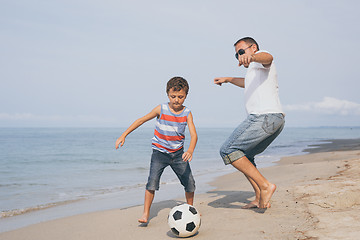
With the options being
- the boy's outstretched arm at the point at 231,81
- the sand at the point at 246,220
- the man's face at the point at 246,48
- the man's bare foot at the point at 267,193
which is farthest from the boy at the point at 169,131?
the man's bare foot at the point at 267,193

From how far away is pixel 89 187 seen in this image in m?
9.33

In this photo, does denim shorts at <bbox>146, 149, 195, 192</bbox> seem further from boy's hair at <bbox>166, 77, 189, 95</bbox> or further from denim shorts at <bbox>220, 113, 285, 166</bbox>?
boy's hair at <bbox>166, 77, 189, 95</bbox>

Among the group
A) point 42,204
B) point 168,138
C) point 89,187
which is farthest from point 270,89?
point 89,187

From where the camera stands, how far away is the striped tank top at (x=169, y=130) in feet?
14.4

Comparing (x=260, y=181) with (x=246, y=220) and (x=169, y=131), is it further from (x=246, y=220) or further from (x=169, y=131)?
(x=169, y=131)

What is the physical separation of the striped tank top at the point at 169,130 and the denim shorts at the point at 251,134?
0.64m

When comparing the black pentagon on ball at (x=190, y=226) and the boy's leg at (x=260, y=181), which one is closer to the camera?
the black pentagon on ball at (x=190, y=226)

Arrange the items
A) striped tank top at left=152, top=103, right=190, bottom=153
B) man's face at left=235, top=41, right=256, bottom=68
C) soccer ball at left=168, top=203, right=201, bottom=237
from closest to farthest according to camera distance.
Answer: soccer ball at left=168, top=203, right=201, bottom=237
man's face at left=235, top=41, right=256, bottom=68
striped tank top at left=152, top=103, right=190, bottom=153

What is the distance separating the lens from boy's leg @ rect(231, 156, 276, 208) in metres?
3.96

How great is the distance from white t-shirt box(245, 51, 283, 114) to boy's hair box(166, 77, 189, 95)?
0.82 meters

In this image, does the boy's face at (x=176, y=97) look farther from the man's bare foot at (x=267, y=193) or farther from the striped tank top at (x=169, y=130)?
the man's bare foot at (x=267, y=193)

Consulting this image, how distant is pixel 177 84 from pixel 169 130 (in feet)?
1.93

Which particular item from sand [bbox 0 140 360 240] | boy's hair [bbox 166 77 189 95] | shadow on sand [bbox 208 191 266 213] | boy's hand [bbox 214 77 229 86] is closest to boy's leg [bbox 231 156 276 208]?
sand [bbox 0 140 360 240]

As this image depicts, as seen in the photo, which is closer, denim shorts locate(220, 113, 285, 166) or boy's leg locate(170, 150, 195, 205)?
denim shorts locate(220, 113, 285, 166)
